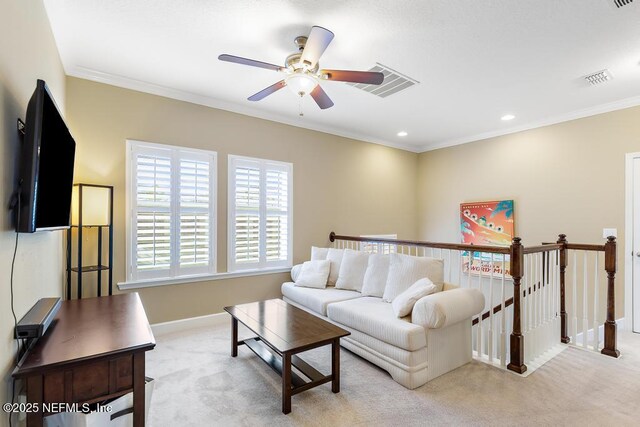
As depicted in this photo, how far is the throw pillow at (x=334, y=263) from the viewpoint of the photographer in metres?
4.00

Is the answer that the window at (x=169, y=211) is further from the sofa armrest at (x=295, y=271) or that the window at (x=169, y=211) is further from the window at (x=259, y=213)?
the sofa armrest at (x=295, y=271)

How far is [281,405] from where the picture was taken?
219 centimetres

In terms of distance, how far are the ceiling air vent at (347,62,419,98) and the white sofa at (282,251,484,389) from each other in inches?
84.5

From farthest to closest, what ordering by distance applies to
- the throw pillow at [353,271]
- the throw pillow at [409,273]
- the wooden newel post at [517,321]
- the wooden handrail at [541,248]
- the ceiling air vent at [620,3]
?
the throw pillow at [353,271]
the throw pillow at [409,273]
the wooden handrail at [541,248]
the wooden newel post at [517,321]
the ceiling air vent at [620,3]

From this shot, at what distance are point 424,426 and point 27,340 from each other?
225cm

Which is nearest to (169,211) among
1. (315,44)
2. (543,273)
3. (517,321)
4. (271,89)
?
(271,89)

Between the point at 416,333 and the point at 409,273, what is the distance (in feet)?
2.56

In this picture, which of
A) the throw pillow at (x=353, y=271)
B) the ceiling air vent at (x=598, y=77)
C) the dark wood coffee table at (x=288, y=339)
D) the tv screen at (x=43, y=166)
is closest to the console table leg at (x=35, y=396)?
the tv screen at (x=43, y=166)

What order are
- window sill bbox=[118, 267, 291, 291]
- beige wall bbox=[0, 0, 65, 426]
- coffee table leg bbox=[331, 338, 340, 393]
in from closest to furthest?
1. beige wall bbox=[0, 0, 65, 426]
2. coffee table leg bbox=[331, 338, 340, 393]
3. window sill bbox=[118, 267, 291, 291]

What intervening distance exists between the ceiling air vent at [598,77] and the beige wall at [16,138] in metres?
4.47

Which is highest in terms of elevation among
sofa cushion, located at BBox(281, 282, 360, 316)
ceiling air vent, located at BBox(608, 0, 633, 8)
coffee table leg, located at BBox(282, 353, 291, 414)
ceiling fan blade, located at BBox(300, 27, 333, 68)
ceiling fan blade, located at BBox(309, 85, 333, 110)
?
ceiling air vent, located at BBox(608, 0, 633, 8)

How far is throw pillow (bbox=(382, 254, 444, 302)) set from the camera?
3023mm

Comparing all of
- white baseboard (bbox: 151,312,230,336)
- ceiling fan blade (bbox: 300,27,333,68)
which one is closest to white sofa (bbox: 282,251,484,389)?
white baseboard (bbox: 151,312,230,336)

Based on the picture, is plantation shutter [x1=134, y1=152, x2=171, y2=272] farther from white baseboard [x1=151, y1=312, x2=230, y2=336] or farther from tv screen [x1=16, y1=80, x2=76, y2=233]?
tv screen [x1=16, y1=80, x2=76, y2=233]
